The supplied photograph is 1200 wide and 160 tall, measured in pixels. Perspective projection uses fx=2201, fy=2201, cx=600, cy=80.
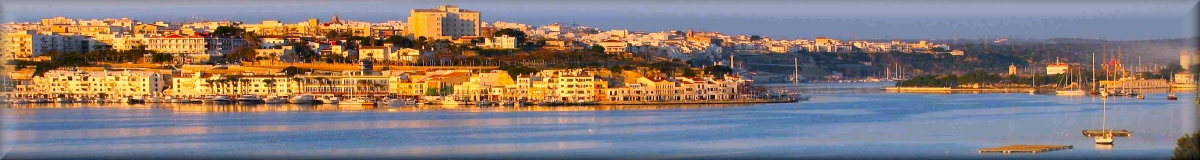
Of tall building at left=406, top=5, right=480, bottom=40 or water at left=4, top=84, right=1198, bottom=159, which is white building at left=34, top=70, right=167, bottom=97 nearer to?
water at left=4, top=84, right=1198, bottom=159

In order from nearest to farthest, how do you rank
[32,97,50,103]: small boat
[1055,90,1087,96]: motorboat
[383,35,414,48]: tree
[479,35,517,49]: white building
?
[32,97,50,103]: small boat → [1055,90,1087,96]: motorboat → [383,35,414,48]: tree → [479,35,517,49]: white building

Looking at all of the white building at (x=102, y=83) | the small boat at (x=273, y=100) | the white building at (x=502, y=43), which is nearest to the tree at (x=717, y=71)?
the white building at (x=502, y=43)

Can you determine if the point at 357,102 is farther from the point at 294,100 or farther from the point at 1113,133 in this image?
the point at 1113,133

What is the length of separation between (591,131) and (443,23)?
13986mm

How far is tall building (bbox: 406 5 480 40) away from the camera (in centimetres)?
2575

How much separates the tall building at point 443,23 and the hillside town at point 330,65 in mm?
19

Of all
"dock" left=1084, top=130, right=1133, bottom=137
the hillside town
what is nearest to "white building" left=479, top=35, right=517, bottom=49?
the hillside town

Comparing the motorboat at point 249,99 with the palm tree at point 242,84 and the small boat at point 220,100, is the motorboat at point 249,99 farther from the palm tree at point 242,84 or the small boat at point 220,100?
the palm tree at point 242,84

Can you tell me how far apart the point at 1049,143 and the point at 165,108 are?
330 inches

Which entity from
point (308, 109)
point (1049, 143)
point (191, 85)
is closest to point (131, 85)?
point (191, 85)

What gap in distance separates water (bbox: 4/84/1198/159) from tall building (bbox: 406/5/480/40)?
28.3 ft

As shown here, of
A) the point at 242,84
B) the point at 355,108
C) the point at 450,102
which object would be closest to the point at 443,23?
the point at 242,84

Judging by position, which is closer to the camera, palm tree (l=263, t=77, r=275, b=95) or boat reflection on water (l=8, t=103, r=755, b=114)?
boat reflection on water (l=8, t=103, r=755, b=114)

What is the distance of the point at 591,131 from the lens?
12211mm
